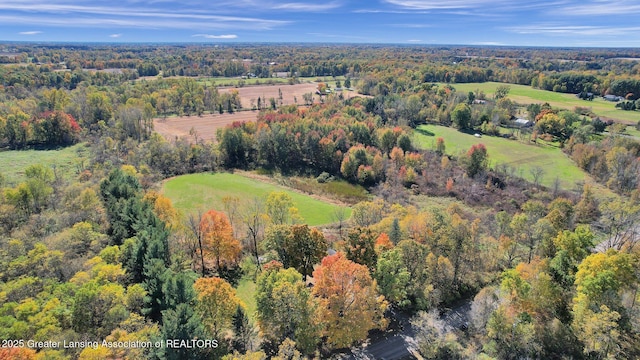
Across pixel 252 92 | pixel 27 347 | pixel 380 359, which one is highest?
pixel 252 92

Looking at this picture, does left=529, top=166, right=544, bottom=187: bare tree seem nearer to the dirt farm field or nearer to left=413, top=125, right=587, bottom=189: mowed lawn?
left=413, top=125, right=587, bottom=189: mowed lawn

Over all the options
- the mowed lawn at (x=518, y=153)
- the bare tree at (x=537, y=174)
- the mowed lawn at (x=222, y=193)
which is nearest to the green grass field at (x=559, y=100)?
the mowed lawn at (x=518, y=153)

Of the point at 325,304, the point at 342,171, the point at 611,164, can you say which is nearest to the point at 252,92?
the point at 342,171

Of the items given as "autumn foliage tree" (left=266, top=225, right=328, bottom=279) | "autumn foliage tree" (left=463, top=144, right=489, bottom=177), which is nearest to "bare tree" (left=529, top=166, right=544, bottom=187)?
"autumn foliage tree" (left=463, top=144, right=489, bottom=177)

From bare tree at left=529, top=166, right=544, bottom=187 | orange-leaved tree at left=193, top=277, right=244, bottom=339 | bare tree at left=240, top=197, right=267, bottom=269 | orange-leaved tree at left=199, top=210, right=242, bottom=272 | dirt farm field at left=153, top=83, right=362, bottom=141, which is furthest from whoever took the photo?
dirt farm field at left=153, top=83, right=362, bottom=141

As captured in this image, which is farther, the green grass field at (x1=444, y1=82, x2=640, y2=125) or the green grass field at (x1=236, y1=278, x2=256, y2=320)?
the green grass field at (x1=444, y1=82, x2=640, y2=125)

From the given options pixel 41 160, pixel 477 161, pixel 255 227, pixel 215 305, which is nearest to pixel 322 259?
pixel 215 305

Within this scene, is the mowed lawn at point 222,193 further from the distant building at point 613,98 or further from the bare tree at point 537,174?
the distant building at point 613,98

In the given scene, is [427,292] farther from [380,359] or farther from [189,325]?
[189,325]
